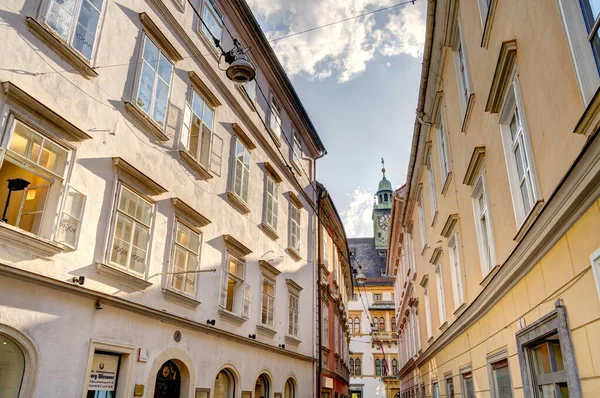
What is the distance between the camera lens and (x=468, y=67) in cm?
917

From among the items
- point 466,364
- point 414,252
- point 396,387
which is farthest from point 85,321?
point 396,387

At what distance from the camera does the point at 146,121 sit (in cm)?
973

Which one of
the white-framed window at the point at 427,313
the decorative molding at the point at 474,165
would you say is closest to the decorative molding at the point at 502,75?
the decorative molding at the point at 474,165

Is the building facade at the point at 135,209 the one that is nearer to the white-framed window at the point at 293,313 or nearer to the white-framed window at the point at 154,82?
the white-framed window at the point at 154,82

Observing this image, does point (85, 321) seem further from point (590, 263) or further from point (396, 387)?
point (396, 387)

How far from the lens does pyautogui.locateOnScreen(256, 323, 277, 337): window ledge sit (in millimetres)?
14192

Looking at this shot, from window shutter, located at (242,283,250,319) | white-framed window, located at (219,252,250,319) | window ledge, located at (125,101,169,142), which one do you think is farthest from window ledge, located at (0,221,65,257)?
window shutter, located at (242,283,250,319)

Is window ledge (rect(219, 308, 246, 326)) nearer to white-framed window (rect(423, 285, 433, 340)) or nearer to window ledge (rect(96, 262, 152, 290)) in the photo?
window ledge (rect(96, 262, 152, 290))

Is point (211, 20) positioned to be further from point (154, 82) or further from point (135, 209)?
point (135, 209)

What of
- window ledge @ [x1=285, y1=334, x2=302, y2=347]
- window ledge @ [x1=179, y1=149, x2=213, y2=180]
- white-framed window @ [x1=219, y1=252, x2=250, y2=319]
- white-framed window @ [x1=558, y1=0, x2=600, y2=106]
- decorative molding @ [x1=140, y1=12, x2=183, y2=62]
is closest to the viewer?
white-framed window @ [x1=558, y1=0, x2=600, y2=106]

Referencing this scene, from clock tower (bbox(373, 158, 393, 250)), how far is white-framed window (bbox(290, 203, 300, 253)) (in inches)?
2125

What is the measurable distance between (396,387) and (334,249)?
3112 centimetres

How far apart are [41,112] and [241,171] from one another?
283 inches

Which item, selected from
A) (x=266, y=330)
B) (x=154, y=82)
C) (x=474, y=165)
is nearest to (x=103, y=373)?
(x=154, y=82)
